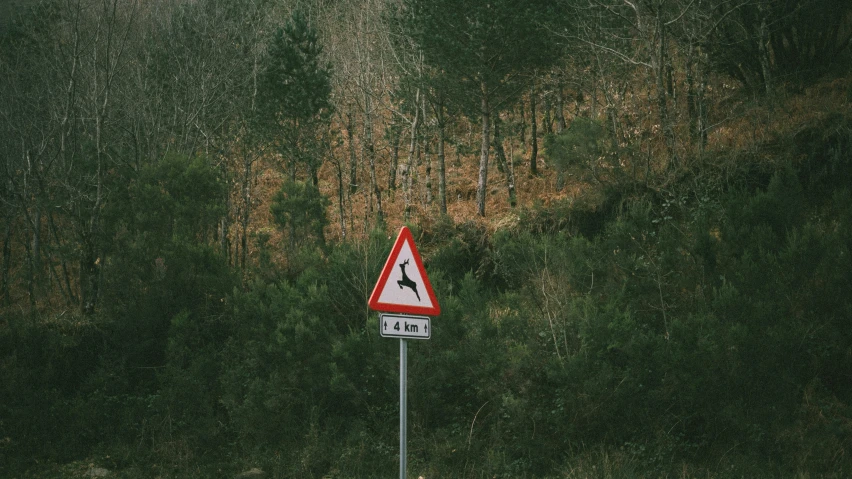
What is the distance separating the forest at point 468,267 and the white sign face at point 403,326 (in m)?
3.69

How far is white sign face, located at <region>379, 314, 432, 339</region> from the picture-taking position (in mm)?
6277

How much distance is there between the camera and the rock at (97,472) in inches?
524

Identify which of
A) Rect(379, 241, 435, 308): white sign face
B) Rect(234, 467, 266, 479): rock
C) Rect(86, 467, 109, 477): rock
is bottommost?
Rect(86, 467, 109, 477): rock

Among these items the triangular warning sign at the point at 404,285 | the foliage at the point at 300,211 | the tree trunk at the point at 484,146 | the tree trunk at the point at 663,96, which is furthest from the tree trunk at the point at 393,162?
the triangular warning sign at the point at 404,285

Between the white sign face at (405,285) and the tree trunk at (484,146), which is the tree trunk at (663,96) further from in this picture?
the white sign face at (405,285)

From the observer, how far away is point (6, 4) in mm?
39250

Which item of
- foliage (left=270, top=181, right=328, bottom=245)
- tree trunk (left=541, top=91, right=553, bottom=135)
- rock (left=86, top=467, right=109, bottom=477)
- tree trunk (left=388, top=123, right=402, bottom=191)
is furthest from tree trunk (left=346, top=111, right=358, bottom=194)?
rock (left=86, top=467, right=109, bottom=477)

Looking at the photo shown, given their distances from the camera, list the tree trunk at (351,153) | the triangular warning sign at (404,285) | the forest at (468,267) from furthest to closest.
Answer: the tree trunk at (351,153), the forest at (468,267), the triangular warning sign at (404,285)

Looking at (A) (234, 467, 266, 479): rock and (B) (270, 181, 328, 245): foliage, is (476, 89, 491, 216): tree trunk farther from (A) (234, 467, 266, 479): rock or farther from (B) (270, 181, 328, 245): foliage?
(A) (234, 467, 266, 479): rock

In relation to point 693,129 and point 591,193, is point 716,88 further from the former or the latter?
point 591,193

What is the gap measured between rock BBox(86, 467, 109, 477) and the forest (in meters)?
0.23

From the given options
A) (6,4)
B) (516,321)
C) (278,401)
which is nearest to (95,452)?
(278,401)

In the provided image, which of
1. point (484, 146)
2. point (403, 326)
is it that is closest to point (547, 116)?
point (484, 146)

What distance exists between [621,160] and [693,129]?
10.0 feet
